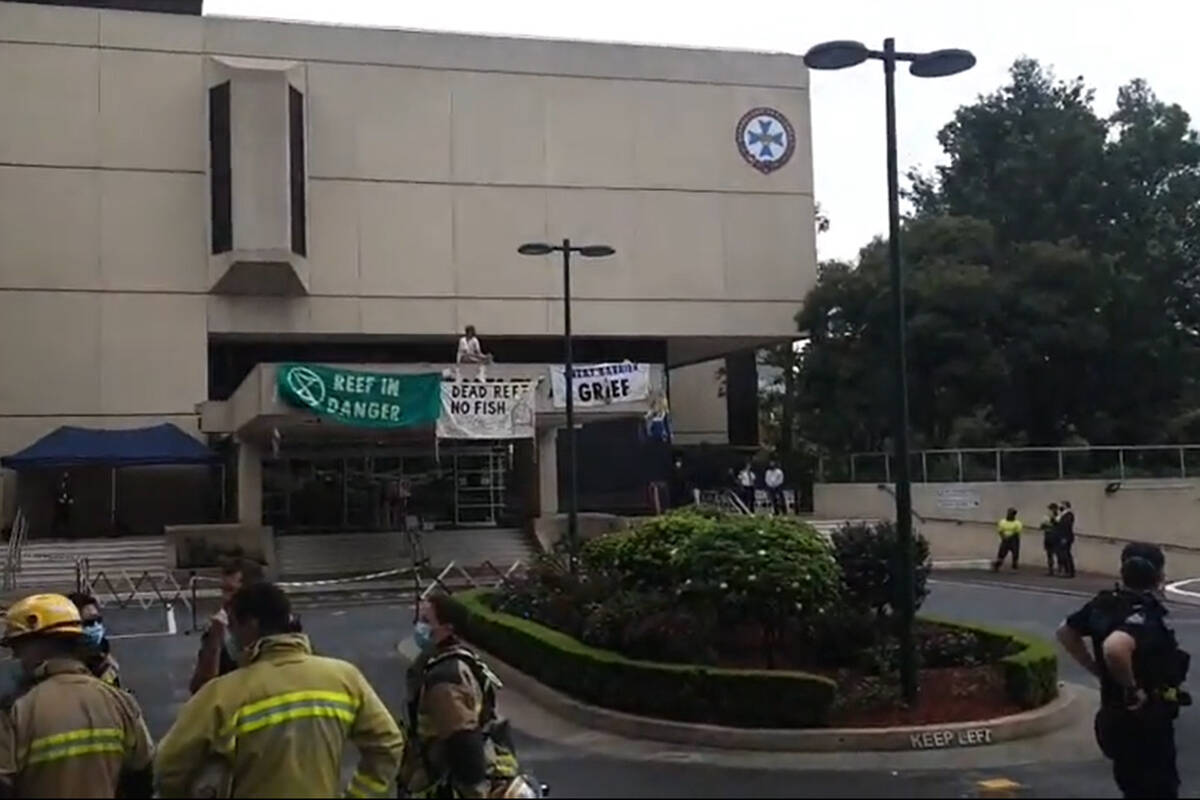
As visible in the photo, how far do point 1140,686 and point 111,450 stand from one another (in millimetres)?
34192

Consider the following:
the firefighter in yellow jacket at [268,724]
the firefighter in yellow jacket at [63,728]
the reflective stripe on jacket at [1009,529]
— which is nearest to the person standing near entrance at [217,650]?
the firefighter in yellow jacket at [63,728]

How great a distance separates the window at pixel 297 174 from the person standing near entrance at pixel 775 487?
13.7 m

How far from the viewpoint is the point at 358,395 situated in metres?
32.1

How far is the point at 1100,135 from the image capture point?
49.2 metres

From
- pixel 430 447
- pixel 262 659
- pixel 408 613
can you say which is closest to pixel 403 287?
pixel 430 447

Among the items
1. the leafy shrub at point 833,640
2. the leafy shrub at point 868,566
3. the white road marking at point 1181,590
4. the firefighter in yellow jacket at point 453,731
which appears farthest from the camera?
the white road marking at point 1181,590

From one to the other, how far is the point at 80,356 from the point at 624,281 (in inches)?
585

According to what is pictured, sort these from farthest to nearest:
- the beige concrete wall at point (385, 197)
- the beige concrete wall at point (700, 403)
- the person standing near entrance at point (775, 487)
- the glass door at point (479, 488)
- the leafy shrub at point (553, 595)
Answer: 1. the beige concrete wall at point (700, 403)
2. the glass door at point (479, 488)
3. the person standing near entrance at point (775, 487)
4. the beige concrete wall at point (385, 197)
5. the leafy shrub at point (553, 595)

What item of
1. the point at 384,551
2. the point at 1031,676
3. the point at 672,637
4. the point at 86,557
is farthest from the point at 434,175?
the point at 1031,676

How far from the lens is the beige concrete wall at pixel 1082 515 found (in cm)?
3384

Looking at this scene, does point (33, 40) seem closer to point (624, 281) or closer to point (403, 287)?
point (403, 287)

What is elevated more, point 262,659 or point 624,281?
point 624,281

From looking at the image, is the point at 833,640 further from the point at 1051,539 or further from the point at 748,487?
the point at 748,487

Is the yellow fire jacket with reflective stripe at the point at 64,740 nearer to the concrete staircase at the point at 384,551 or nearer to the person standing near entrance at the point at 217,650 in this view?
the person standing near entrance at the point at 217,650
